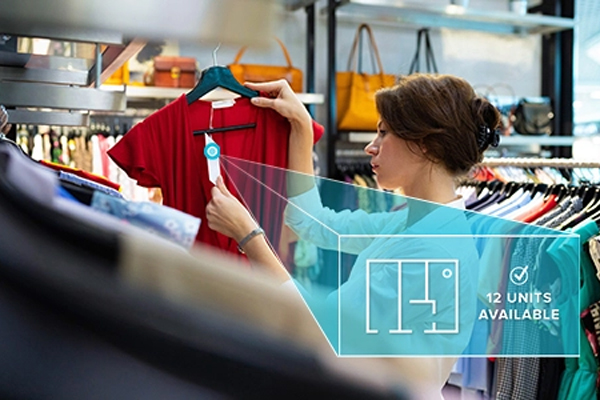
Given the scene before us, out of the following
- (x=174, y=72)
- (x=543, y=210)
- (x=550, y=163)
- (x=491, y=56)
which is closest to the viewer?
(x=543, y=210)

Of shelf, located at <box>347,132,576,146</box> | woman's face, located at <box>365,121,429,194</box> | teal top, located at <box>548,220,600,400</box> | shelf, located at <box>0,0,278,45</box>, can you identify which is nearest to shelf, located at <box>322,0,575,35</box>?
shelf, located at <box>347,132,576,146</box>

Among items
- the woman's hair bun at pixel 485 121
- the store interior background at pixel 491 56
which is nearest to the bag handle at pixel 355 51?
the store interior background at pixel 491 56

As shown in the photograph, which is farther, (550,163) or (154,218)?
(550,163)

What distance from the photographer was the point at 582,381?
1609 millimetres

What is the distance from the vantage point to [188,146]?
1.13 metres

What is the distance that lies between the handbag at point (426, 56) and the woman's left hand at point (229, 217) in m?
3.19

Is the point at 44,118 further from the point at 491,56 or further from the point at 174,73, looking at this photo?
the point at 491,56

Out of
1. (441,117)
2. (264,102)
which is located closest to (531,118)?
(441,117)

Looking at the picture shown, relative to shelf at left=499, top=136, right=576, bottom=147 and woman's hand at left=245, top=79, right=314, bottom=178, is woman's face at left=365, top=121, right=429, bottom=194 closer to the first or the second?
woman's hand at left=245, top=79, right=314, bottom=178

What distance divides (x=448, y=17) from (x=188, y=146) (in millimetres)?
2733

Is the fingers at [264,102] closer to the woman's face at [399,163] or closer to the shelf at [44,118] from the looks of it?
the woman's face at [399,163]

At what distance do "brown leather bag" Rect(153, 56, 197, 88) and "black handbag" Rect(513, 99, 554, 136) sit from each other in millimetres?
1807

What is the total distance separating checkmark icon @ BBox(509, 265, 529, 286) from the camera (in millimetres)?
497

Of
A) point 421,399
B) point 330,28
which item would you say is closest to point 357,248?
point 421,399
